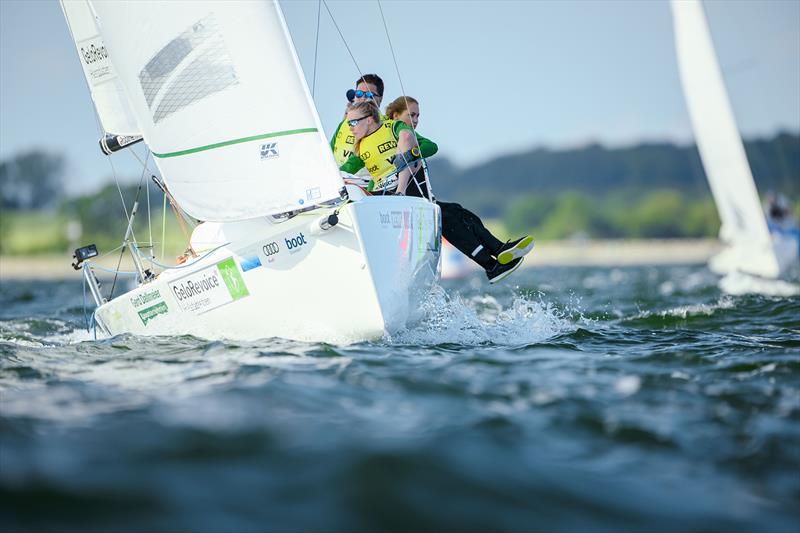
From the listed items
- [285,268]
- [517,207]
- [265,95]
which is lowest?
[517,207]

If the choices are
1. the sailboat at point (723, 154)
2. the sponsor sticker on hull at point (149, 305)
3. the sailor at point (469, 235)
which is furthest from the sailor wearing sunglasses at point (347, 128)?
the sailboat at point (723, 154)

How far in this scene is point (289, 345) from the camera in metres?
4.54

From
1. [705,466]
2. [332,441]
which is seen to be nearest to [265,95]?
[332,441]

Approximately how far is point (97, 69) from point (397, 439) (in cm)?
477

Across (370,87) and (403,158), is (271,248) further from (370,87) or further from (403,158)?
(370,87)

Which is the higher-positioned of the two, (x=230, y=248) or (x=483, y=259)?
(x=230, y=248)

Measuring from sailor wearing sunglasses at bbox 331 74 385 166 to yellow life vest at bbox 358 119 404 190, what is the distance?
8.8 inches

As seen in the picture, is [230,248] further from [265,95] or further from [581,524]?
[581,524]

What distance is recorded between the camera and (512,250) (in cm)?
593

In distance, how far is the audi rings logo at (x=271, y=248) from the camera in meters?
4.76

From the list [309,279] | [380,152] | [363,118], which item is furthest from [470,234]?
[309,279]

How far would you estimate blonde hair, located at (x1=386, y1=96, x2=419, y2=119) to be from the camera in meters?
6.05

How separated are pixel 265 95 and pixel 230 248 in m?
0.86

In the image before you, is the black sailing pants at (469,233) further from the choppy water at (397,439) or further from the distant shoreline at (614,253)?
the distant shoreline at (614,253)
